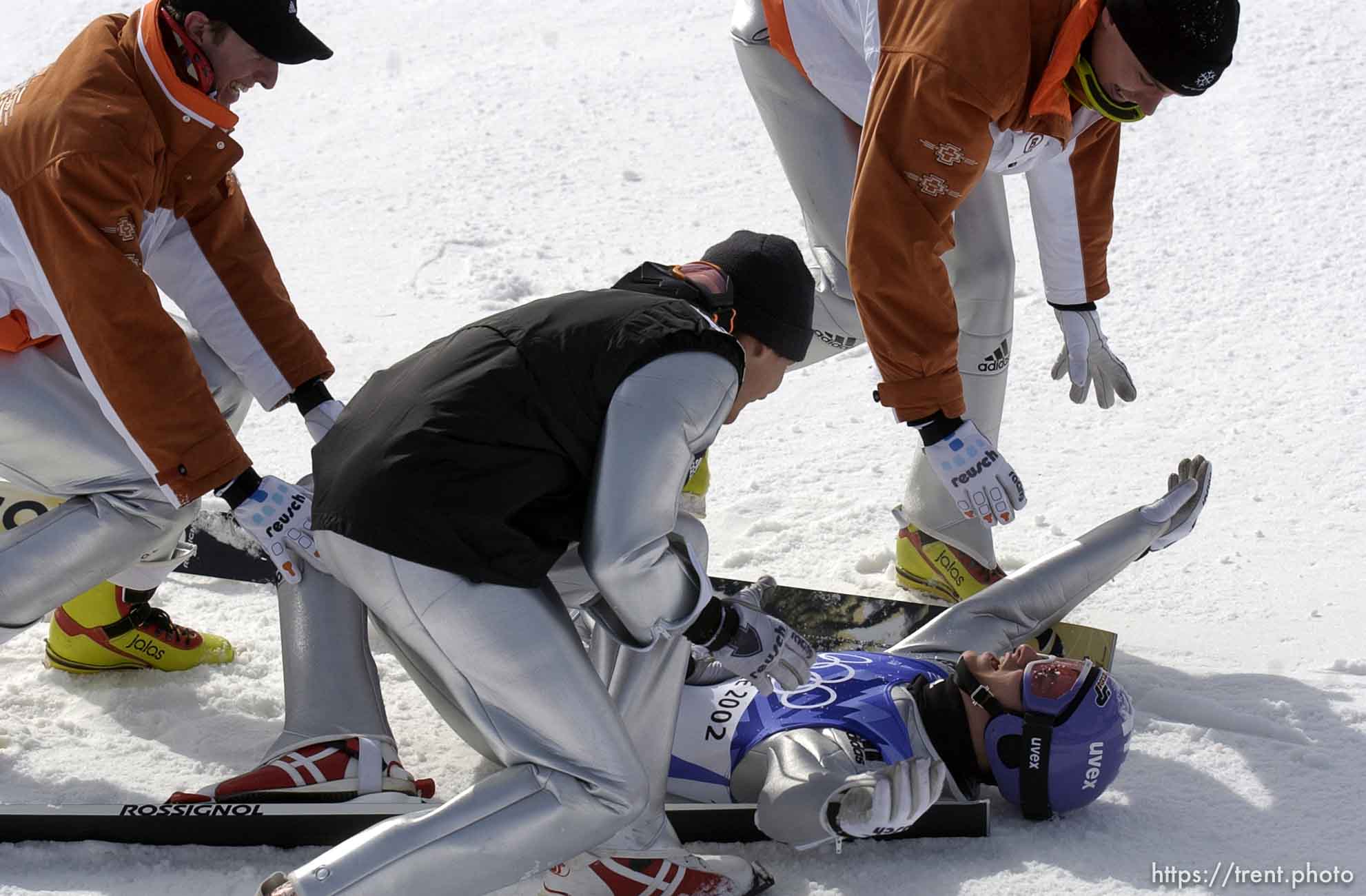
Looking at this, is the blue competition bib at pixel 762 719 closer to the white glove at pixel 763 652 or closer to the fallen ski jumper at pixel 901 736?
the fallen ski jumper at pixel 901 736

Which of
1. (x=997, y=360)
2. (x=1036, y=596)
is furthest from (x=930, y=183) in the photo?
(x=1036, y=596)

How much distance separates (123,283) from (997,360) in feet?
7.05

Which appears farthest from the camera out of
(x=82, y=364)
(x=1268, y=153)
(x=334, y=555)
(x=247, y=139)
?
(x=247, y=139)

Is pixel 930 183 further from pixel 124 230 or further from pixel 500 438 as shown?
pixel 124 230

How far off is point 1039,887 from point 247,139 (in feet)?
19.3

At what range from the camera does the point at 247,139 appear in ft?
23.6

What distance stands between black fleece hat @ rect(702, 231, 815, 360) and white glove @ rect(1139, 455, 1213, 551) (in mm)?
1262

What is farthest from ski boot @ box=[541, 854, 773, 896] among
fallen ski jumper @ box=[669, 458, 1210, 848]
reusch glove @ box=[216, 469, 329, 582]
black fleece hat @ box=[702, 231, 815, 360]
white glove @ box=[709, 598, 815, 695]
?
black fleece hat @ box=[702, 231, 815, 360]

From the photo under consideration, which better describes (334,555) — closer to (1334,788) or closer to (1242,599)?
(1334,788)

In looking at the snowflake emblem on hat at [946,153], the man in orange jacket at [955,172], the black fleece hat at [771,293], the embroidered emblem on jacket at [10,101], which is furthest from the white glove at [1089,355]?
the embroidered emblem on jacket at [10,101]

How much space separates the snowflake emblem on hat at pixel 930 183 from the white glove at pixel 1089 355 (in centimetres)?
90

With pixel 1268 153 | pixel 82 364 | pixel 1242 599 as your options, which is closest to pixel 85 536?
pixel 82 364

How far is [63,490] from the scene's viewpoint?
3.07m

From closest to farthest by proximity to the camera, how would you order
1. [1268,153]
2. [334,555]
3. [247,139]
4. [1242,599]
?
[334,555]
[1242,599]
[1268,153]
[247,139]
